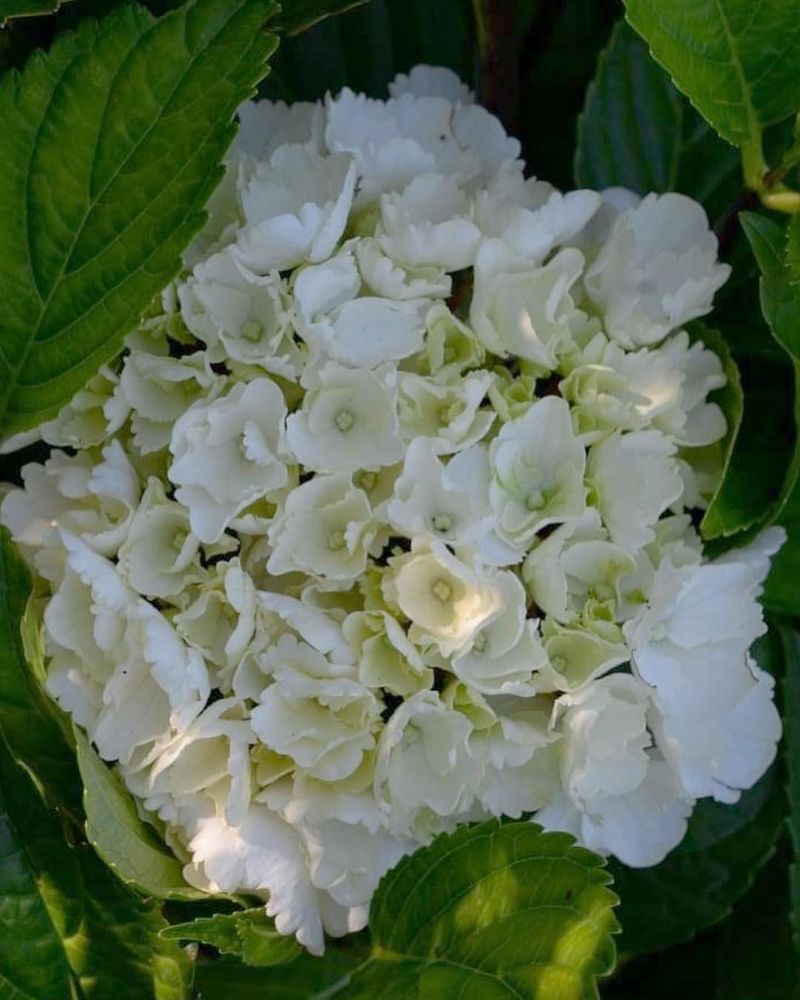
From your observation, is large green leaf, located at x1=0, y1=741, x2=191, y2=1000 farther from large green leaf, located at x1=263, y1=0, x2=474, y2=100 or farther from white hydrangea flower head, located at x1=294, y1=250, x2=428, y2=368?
large green leaf, located at x1=263, y1=0, x2=474, y2=100

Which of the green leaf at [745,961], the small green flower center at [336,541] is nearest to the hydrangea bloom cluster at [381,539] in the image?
the small green flower center at [336,541]

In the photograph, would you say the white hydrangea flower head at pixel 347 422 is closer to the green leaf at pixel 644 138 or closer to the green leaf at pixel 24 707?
the green leaf at pixel 24 707

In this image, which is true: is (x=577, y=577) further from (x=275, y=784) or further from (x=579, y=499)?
(x=275, y=784)

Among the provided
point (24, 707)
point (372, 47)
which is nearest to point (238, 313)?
point (24, 707)

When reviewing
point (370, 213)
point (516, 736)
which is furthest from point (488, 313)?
point (516, 736)

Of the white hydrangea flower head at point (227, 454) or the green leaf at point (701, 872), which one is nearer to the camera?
the white hydrangea flower head at point (227, 454)
